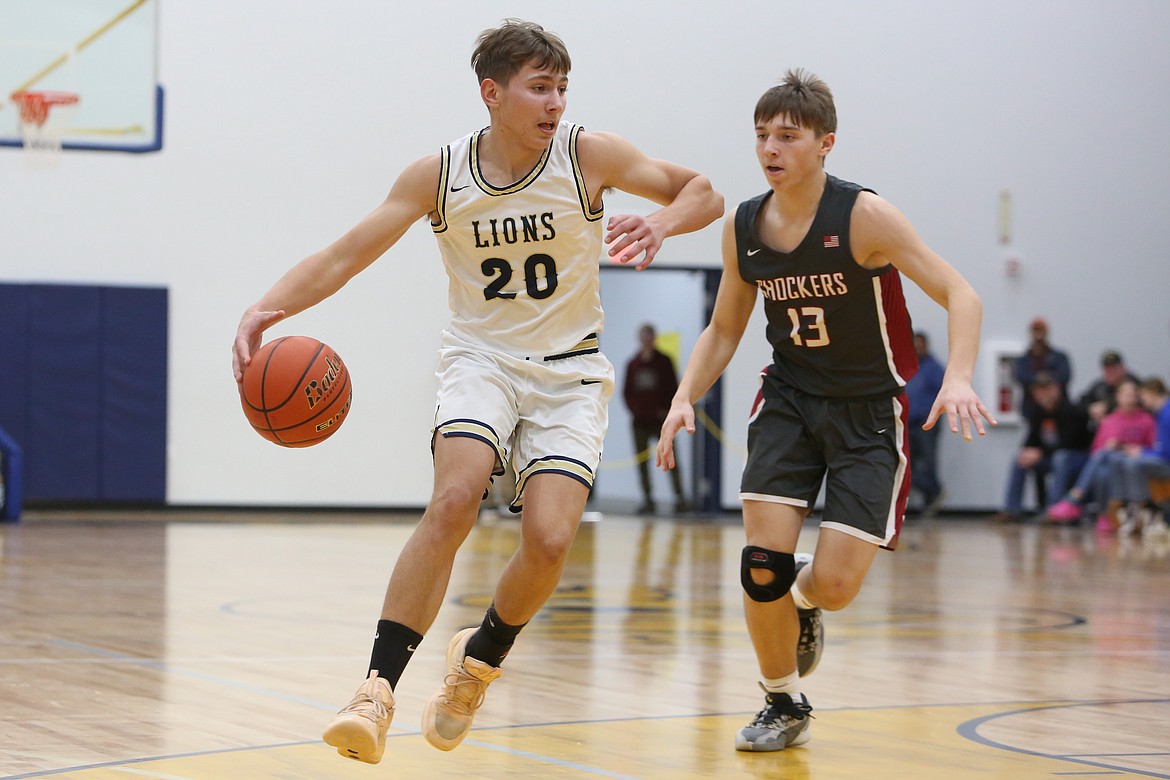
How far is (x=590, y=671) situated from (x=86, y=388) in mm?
10118

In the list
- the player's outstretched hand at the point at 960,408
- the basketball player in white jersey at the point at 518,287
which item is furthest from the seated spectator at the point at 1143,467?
the basketball player in white jersey at the point at 518,287

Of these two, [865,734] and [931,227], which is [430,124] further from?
[865,734]

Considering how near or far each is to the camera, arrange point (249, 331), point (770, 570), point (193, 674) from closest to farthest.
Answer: point (249, 331) < point (770, 570) < point (193, 674)

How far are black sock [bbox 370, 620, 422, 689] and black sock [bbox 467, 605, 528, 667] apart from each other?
Result: 0.31m

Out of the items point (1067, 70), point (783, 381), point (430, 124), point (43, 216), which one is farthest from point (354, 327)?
point (783, 381)

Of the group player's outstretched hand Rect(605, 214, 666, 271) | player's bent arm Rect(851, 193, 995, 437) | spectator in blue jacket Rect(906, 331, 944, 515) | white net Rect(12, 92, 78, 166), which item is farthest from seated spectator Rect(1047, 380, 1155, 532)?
player's outstretched hand Rect(605, 214, 666, 271)

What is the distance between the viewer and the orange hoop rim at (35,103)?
38.2 ft

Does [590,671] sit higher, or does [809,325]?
[809,325]

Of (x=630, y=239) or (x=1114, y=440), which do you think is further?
(x=1114, y=440)

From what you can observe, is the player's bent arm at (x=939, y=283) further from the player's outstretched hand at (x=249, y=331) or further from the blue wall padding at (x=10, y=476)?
the blue wall padding at (x=10, y=476)

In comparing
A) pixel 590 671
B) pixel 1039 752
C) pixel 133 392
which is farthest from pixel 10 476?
pixel 1039 752

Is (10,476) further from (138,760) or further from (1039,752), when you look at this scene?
(1039,752)

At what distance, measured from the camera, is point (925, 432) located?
1595 centimetres

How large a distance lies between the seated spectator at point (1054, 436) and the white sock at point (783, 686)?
38.6 ft
